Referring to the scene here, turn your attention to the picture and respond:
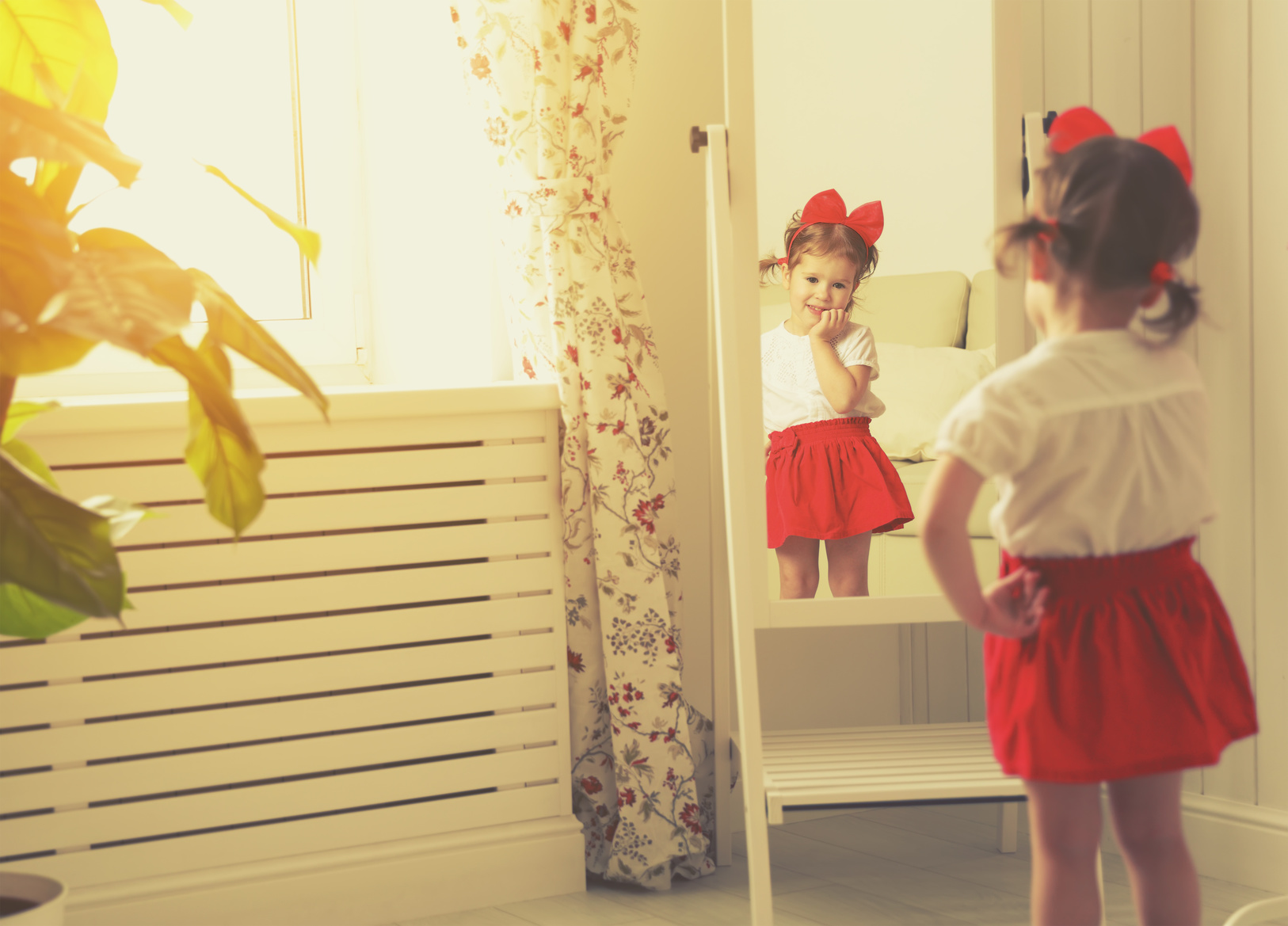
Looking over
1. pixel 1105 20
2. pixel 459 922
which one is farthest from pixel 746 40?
pixel 459 922

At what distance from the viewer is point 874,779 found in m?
1.47

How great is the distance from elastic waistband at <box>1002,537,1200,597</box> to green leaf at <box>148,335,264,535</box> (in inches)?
27.9

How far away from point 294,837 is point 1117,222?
135 cm

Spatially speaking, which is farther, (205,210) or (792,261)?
(205,210)

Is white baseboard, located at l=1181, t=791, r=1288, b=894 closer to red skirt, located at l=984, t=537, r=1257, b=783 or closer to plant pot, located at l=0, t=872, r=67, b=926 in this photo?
red skirt, located at l=984, t=537, r=1257, b=783

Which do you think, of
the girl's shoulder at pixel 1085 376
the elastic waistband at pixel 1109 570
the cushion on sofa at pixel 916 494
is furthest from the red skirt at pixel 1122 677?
the cushion on sofa at pixel 916 494

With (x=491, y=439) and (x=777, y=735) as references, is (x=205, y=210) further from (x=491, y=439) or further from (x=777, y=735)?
(x=777, y=735)

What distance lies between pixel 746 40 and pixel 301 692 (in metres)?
1.09

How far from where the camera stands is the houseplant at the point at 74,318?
93cm

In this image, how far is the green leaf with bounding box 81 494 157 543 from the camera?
44.8 inches

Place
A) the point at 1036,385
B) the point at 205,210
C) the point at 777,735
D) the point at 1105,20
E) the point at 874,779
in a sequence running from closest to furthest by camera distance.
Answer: the point at 1036,385 < the point at 874,779 < the point at 777,735 < the point at 1105,20 < the point at 205,210

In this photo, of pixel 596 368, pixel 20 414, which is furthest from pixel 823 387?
pixel 20 414

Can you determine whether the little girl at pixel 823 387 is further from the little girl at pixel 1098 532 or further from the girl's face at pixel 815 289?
the little girl at pixel 1098 532

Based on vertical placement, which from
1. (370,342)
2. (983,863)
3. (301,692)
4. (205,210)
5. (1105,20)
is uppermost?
(1105,20)
